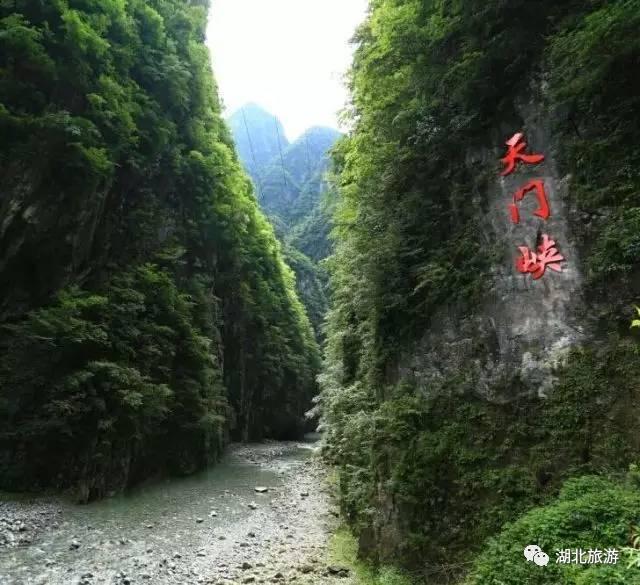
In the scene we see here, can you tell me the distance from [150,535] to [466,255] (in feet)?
25.6

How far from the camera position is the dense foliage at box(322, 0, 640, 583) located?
500cm

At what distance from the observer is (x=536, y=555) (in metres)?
3.89

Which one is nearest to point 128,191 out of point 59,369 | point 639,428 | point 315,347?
point 59,369

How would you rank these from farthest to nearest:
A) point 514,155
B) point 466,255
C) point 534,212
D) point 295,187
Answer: point 295,187
point 466,255
point 514,155
point 534,212

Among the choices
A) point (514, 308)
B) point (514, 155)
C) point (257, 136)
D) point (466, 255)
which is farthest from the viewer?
point (257, 136)

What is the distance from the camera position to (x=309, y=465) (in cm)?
1802

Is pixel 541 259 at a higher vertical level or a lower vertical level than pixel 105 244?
lower

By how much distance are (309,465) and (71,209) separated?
498 inches

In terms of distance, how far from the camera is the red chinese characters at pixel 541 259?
18.5 feet

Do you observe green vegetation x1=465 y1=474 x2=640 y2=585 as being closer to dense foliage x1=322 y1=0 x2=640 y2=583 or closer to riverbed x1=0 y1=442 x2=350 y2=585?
dense foliage x1=322 y1=0 x2=640 y2=583

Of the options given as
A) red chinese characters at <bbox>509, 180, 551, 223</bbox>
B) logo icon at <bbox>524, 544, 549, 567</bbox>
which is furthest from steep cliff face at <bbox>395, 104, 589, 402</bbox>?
logo icon at <bbox>524, 544, 549, 567</bbox>

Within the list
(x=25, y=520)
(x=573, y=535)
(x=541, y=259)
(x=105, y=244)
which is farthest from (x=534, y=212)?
(x=105, y=244)

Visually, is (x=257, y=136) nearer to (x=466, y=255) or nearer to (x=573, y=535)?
(x=466, y=255)

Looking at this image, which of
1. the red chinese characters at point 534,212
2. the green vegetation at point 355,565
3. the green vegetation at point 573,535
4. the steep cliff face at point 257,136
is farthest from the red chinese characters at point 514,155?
the steep cliff face at point 257,136
